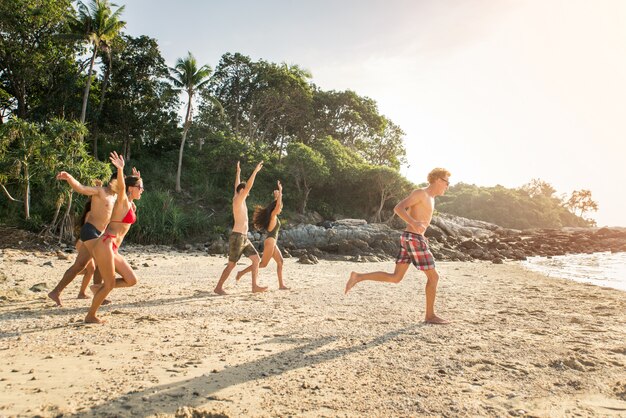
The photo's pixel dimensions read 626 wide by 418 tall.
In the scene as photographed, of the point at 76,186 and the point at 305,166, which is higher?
the point at 305,166

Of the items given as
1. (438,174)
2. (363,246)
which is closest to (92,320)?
(438,174)

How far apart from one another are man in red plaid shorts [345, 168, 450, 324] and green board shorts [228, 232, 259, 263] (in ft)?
8.26

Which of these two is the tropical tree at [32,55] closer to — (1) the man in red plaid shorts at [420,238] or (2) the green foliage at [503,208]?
(1) the man in red plaid shorts at [420,238]

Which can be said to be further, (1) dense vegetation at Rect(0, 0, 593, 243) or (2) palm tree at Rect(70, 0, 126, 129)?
(2) palm tree at Rect(70, 0, 126, 129)

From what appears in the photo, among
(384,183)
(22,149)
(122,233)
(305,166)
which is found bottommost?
(122,233)

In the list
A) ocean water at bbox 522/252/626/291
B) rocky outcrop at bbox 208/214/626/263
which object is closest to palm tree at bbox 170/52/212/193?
rocky outcrop at bbox 208/214/626/263

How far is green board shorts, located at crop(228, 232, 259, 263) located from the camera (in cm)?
670

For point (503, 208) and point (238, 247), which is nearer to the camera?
point (238, 247)

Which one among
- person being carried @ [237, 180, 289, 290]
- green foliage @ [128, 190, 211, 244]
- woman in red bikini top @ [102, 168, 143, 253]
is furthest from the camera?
green foliage @ [128, 190, 211, 244]

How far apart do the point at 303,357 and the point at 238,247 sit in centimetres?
343

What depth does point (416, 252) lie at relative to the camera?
4.79 metres

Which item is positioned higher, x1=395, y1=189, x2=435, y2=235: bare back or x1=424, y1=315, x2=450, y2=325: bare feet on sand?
x1=395, y1=189, x2=435, y2=235: bare back

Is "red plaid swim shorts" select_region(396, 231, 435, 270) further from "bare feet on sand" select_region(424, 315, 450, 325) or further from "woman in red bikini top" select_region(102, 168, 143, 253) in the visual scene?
"woman in red bikini top" select_region(102, 168, 143, 253)

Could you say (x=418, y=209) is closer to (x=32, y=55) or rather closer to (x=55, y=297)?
(x=55, y=297)
